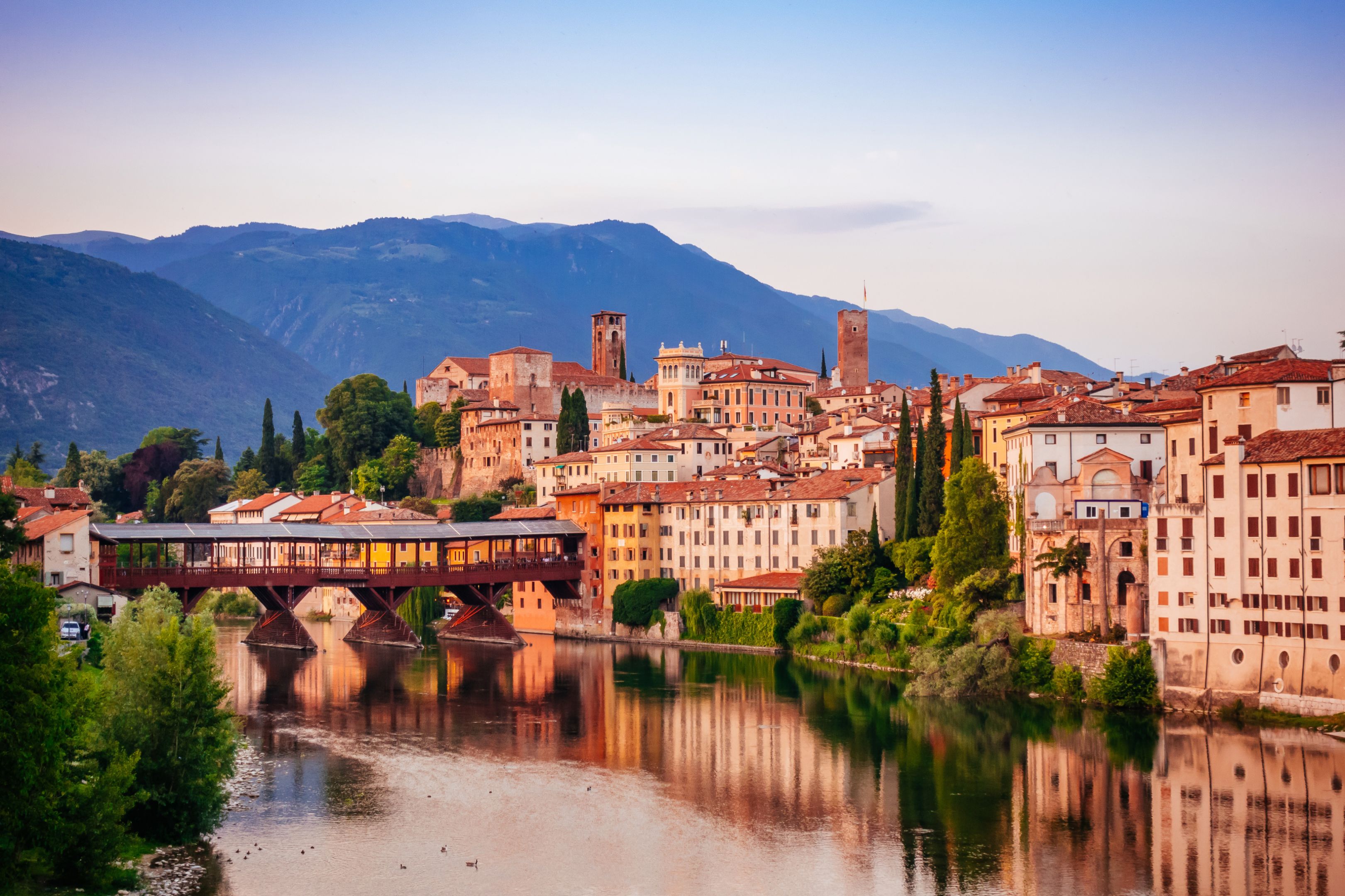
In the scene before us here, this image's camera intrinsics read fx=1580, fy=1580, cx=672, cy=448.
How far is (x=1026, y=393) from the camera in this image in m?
74.0

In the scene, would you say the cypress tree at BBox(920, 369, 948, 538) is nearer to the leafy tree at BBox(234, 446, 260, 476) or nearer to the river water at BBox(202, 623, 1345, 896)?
the river water at BBox(202, 623, 1345, 896)

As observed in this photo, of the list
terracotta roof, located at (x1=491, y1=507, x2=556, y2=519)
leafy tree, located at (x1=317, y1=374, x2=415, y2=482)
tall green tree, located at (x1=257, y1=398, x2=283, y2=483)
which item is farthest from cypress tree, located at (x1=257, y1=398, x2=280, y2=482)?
terracotta roof, located at (x1=491, y1=507, x2=556, y2=519)

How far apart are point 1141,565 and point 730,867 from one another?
2484cm

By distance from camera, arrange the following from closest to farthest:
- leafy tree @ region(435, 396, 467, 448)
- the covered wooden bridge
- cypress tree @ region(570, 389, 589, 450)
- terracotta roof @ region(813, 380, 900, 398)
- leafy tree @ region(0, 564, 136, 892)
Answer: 1. leafy tree @ region(0, 564, 136, 892)
2. the covered wooden bridge
3. cypress tree @ region(570, 389, 589, 450)
4. terracotta roof @ region(813, 380, 900, 398)
5. leafy tree @ region(435, 396, 467, 448)

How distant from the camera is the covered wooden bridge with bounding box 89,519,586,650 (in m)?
74.5

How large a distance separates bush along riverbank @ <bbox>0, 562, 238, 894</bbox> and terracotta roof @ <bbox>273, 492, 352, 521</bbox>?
2773 inches

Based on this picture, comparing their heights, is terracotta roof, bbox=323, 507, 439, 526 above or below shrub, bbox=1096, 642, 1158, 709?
above

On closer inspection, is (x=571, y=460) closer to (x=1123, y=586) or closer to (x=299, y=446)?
(x=299, y=446)

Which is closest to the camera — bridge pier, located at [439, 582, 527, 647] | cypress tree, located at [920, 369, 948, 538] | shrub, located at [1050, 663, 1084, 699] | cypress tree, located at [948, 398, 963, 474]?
shrub, located at [1050, 663, 1084, 699]

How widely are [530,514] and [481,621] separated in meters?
12.1

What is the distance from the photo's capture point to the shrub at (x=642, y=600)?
82.2m

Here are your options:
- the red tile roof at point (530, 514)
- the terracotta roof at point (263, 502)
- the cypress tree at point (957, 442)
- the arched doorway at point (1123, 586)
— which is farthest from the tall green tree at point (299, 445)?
the arched doorway at point (1123, 586)

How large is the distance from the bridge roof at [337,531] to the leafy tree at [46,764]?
4074 centimetres

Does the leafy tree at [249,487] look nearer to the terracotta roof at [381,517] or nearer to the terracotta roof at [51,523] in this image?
the terracotta roof at [381,517]
